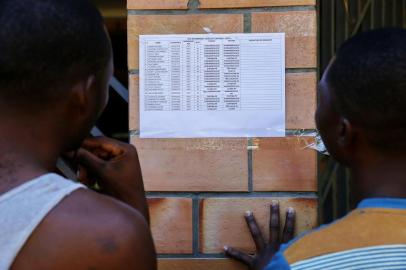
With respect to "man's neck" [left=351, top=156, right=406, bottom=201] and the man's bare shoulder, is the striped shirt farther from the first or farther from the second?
the man's bare shoulder

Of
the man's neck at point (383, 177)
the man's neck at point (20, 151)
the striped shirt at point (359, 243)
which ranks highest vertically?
the man's neck at point (20, 151)

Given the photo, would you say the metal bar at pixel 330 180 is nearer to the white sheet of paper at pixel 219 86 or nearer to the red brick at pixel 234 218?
the red brick at pixel 234 218

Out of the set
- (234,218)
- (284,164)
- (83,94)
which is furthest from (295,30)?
(83,94)

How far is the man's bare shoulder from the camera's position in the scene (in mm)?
1265

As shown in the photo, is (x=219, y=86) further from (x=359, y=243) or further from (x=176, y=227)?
(x=359, y=243)

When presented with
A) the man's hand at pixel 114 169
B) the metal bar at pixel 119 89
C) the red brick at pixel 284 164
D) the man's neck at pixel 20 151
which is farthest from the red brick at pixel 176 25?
the man's neck at pixel 20 151

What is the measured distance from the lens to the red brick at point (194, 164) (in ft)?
7.89

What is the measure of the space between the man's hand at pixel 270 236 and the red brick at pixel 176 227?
0.49 ft

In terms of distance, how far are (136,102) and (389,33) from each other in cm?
112

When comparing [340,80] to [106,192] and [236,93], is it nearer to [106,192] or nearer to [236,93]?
[106,192]

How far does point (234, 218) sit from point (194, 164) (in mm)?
236

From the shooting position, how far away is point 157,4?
2.44m

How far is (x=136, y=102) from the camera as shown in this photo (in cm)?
244

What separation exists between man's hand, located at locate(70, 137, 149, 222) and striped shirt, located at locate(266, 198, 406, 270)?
427 mm
